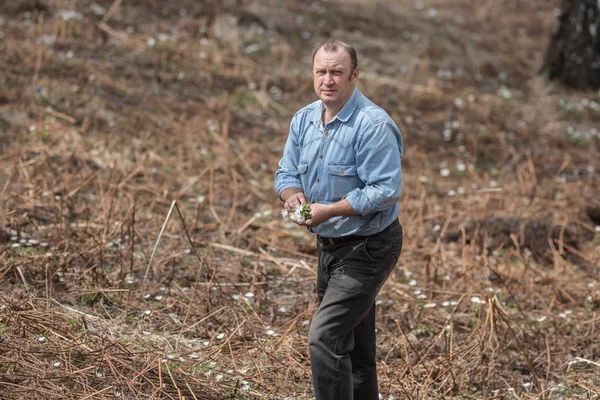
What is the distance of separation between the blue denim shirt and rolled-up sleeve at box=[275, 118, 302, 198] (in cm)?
3

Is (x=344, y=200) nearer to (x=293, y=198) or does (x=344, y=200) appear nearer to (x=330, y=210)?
(x=330, y=210)

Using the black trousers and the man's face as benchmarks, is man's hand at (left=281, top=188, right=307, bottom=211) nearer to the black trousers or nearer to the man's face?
the black trousers

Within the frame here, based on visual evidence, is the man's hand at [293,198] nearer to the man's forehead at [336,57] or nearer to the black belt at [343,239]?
the black belt at [343,239]

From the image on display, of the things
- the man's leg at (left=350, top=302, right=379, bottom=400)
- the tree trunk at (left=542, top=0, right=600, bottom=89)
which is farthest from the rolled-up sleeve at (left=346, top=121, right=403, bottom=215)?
the tree trunk at (left=542, top=0, right=600, bottom=89)

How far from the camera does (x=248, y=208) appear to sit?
680 centimetres

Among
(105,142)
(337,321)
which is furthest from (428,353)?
(105,142)

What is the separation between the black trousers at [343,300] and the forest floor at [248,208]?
828 mm

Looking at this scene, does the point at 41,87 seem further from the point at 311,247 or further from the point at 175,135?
the point at 311,247

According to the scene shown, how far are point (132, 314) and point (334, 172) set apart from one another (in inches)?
78.3

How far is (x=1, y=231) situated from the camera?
5289mm

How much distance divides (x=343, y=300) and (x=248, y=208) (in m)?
3.63

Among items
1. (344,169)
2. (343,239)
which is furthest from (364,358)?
(344,169)

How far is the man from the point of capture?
3199 millimetres

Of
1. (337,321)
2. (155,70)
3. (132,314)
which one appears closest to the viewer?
(337,321)
